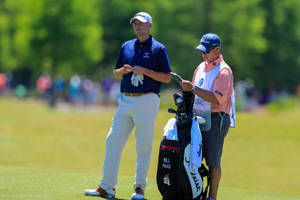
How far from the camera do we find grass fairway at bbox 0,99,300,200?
25.9 ft

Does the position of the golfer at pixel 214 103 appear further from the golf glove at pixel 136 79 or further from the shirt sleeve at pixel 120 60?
the shirt sleeve at pixel 120 60

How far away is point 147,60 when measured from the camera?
703cm

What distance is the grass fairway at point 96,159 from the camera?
790cm

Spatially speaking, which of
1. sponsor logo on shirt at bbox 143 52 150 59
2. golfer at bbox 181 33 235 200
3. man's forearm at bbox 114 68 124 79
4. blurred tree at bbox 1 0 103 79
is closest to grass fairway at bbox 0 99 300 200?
golfer at bbox 181 33 235 200

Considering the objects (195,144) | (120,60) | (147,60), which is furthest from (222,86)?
(120,60)

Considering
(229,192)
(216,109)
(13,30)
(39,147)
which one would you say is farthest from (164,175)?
(13,30)

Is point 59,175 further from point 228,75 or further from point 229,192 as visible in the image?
point 228,75

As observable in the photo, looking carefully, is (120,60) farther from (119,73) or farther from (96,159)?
(96,159)

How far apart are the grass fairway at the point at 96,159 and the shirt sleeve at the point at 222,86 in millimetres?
1542

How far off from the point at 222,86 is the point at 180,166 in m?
0.96

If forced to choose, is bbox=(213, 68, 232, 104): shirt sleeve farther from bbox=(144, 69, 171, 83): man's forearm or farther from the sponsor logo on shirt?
the sponsor logo on shirt

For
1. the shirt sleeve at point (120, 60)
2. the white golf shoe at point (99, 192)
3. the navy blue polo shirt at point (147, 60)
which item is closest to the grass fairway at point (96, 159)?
the white golf shoe at point (99, 192)

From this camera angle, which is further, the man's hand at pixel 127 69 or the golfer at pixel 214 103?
the man's hand at pixel 127 69

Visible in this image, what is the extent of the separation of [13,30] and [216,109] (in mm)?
56352
